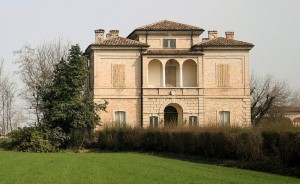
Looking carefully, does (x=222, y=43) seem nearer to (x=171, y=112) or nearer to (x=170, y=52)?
(x=170, y=52)

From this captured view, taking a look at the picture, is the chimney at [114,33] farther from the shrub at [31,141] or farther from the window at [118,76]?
the shrub at [31,141]

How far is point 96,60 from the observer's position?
149 ft

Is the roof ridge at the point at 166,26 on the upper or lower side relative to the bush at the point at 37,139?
upper

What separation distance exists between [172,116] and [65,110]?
37.6 feet

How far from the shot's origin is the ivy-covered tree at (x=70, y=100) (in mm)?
39594

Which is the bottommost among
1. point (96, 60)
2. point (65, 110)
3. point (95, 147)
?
point (95, 147)

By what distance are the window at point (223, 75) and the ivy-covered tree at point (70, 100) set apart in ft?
40.9

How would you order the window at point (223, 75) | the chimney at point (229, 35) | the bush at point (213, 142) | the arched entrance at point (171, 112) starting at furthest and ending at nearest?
1. the chimney at point (229, 35)
2. the arched entrance at point (171, 112)
3. the window at point (223, 75)
4. the bush at point (213, 142)

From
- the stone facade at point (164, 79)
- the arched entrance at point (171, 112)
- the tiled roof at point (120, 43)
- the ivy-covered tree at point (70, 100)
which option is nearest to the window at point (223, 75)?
the stone facade at point (164, 79)

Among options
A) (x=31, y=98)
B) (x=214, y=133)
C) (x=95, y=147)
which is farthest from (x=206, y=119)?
(x=31, y=98)

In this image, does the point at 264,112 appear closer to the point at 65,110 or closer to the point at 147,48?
the point at 147,48

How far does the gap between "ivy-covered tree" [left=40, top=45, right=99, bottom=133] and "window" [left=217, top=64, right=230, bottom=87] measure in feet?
40.9

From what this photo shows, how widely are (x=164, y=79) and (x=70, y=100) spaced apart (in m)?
9.88

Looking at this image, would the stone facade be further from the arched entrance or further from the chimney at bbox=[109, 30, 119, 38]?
the chimney at bbox=[109, 30, 119, 38]
